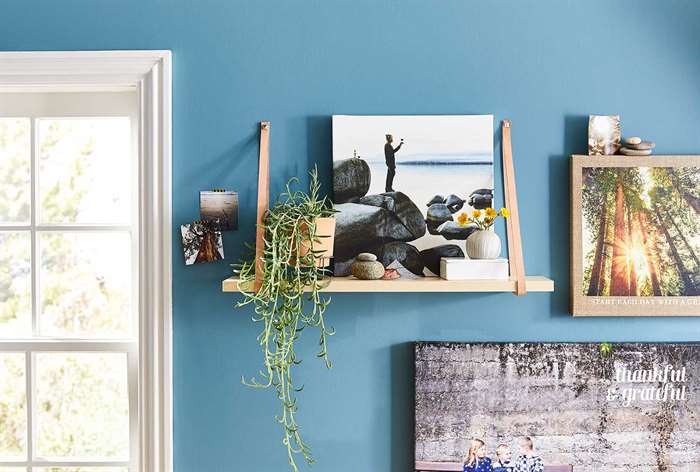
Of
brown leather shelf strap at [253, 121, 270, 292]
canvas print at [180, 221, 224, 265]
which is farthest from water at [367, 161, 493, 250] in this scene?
canvas print at [180, 221, 224, 265]

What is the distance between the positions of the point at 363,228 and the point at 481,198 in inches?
11.7

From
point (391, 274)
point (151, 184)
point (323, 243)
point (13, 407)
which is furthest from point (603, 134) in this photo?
point (13, 407)

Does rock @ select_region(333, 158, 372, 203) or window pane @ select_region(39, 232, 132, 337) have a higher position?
rock @ select_region(333, 158, 372, 203)

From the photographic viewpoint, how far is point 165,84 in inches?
60.9

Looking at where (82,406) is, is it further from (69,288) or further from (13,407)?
(69,288)

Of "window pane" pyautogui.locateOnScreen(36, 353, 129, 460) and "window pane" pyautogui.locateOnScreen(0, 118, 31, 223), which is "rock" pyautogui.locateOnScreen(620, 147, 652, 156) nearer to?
"window pane" pyautogui.locateOnScreen(36, 353, 129, 460)

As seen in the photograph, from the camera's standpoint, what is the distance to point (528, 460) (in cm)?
155

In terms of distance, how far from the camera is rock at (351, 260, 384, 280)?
1.45 m

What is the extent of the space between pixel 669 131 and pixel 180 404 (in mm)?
1390

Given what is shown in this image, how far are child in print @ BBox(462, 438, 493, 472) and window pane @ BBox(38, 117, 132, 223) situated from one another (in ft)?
3.46

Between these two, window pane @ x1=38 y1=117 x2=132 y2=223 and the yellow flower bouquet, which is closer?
the yellow flower bouquet

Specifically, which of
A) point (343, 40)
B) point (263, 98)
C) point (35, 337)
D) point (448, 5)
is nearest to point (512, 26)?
point (448, 5)

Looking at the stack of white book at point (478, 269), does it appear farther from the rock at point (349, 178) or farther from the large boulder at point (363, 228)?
the rock at point (349, 178)

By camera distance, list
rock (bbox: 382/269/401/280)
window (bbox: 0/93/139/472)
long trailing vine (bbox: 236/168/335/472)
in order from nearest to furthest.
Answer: long trailing vine (bbox: 236/168/335/472)
rock (bbox: 382/269/401/280)
window (bbox: 0/93/139/472)
